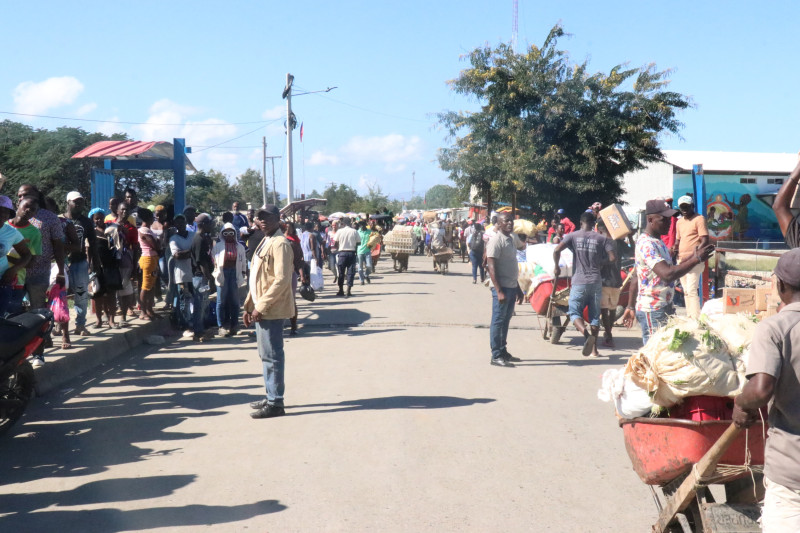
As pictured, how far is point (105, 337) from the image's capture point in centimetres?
1020

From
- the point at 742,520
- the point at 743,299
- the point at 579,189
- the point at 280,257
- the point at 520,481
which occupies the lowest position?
the point at 520,481

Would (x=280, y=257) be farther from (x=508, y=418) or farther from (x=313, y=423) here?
(x=508, y=418)

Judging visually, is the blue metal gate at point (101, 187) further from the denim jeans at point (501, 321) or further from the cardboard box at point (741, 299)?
the cardboard box at point (741, 299)

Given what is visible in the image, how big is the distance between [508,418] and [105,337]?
592 cm

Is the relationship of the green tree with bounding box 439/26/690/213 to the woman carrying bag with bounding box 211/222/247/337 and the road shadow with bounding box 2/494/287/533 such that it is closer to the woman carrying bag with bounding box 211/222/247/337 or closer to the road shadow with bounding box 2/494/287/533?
the woman carrying bag with bounding box 211/222/247/337

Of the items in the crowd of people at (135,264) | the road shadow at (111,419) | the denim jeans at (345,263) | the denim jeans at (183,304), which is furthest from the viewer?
the denim jeans at (345,263)

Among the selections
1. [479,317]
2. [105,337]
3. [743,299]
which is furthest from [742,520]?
[479,317]

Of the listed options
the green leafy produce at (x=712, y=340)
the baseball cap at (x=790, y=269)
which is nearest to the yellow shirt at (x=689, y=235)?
the green leafy produce at (x=712, y=340)

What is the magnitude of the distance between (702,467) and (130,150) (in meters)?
12.9

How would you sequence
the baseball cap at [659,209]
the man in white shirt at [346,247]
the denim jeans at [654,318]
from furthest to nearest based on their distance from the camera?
the man in white shirt at [346,247]
the denim jeans at [654,318]
the baseball cap at [659,209]

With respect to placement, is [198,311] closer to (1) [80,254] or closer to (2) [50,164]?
(1) [80,254]

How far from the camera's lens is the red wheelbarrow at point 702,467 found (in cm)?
324

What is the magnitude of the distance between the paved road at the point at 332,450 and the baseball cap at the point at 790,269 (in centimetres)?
202

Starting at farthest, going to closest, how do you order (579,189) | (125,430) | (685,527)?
(579,189)
(125,430)
(685,527)
